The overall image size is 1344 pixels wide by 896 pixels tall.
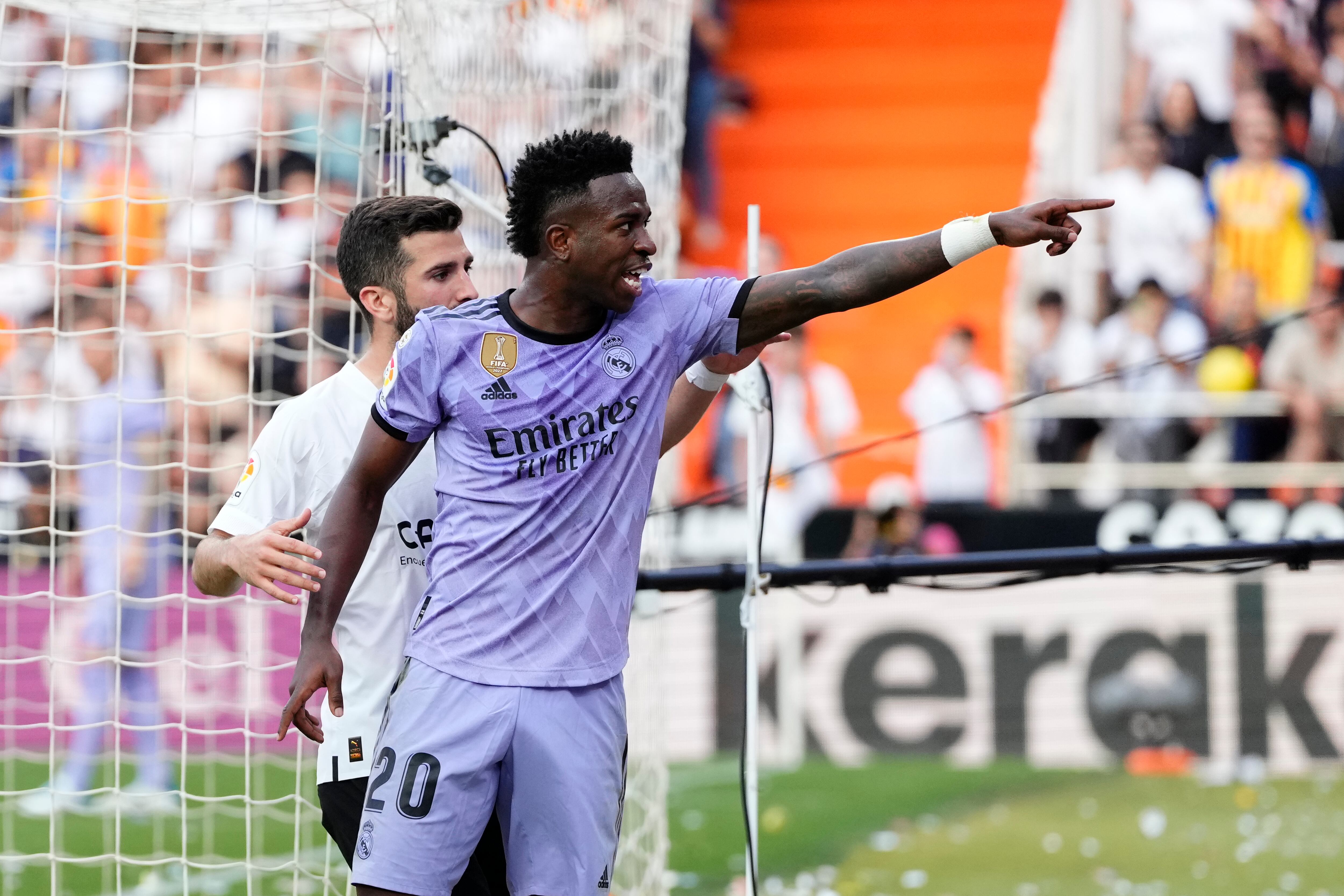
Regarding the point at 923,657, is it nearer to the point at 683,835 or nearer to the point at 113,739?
the point at 683,835

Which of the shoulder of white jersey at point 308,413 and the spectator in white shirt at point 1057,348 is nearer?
the shoulder of white jersey at point 308,413

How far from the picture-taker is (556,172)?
2922mm

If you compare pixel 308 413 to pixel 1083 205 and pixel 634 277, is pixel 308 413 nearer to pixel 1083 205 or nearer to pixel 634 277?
pixel 634 277

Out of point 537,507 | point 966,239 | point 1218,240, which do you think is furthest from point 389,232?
point 1218,240

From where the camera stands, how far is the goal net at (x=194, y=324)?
16.7ft

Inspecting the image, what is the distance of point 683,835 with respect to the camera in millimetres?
7191

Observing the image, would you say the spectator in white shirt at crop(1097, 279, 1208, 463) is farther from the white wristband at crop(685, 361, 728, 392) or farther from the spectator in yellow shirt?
the white wristband at crop(685, 361, 728, 392)

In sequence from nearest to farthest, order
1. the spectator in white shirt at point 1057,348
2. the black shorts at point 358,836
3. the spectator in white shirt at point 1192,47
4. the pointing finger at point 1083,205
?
the pointing finger at point 1083,205, the black shorts at point 358,836, the spectator in white shirt at point 1057,348, the spectator in white shirt at point 1192,47

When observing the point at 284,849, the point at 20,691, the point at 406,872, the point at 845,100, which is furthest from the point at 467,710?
the point at 845,100

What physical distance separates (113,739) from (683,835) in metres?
3.45

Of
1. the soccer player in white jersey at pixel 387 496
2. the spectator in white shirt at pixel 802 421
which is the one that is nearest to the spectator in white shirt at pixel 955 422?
the spectator in white shirt at pixel 802 421

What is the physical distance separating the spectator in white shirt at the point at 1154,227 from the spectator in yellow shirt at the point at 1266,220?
0.14 metres

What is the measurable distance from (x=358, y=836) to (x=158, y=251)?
7760mm

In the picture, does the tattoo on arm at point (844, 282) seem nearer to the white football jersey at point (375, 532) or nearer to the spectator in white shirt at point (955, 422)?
the white football jersey at point (375, 532)
